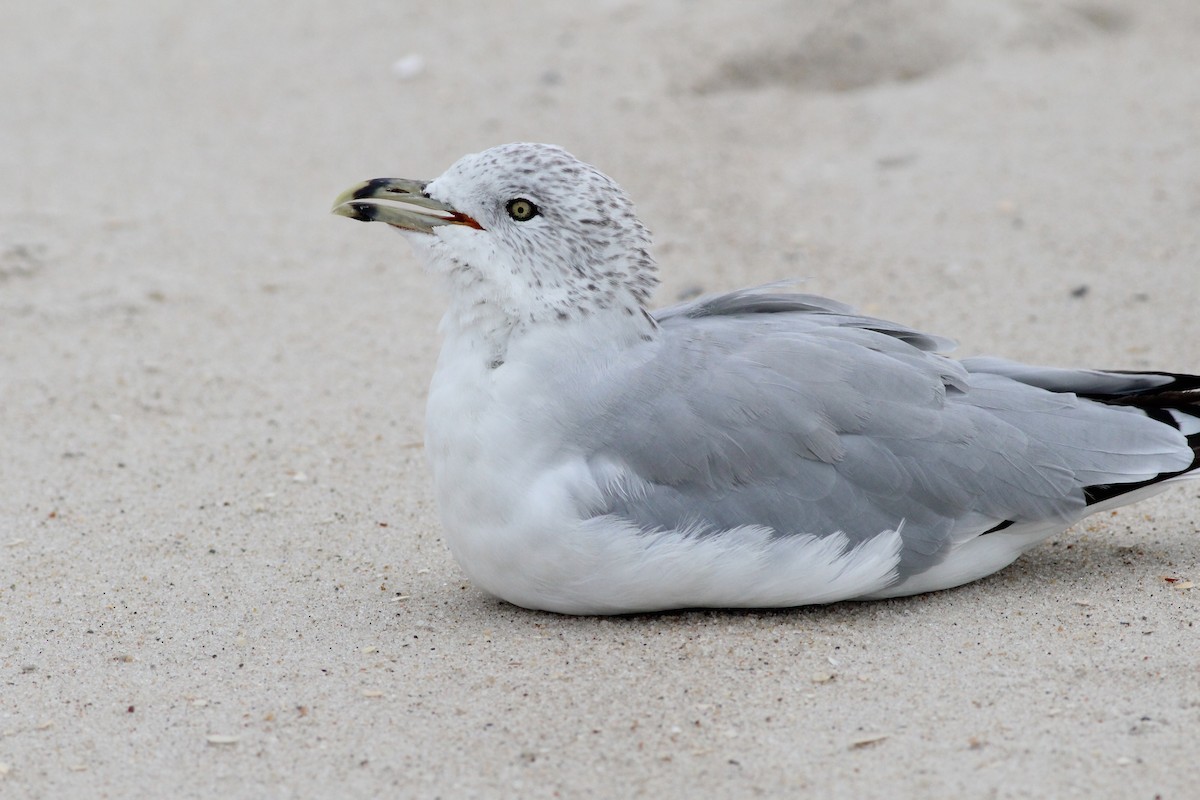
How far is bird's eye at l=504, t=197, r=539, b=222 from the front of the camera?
432cm

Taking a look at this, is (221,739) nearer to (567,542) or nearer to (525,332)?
(567,542)

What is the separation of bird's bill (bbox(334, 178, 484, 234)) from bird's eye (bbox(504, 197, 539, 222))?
115 millimetres

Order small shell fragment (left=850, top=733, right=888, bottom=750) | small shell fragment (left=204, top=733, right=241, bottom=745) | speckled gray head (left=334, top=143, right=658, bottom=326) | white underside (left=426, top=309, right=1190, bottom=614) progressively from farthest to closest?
speckled gray head (left=334, top=143, right=658, bottom=326) < white underside (left=426, top=309, right=1190, bottom=614) < small shell fragment (left=204, top=733, right=241, bottom=745) < small shell fragment (left=850, top=733, right=888, bottom=750)

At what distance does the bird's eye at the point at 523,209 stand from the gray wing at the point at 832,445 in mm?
519

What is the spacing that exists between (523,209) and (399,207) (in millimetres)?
372

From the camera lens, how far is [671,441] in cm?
422

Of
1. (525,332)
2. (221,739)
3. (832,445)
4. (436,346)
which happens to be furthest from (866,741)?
(436,346)

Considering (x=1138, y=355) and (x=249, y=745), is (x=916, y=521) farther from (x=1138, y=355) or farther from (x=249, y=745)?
(x=1138, y=355)

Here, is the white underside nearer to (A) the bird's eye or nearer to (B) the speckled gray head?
(B) the speckled gray head

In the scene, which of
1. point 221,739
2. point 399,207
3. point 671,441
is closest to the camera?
point 221,739

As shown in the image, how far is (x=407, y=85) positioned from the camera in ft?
31.9

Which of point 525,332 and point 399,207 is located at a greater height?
point 399,207

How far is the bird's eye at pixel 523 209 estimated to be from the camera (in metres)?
4.32

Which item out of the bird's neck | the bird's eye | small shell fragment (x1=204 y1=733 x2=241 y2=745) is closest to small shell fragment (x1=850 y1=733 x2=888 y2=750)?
the bird's neck
